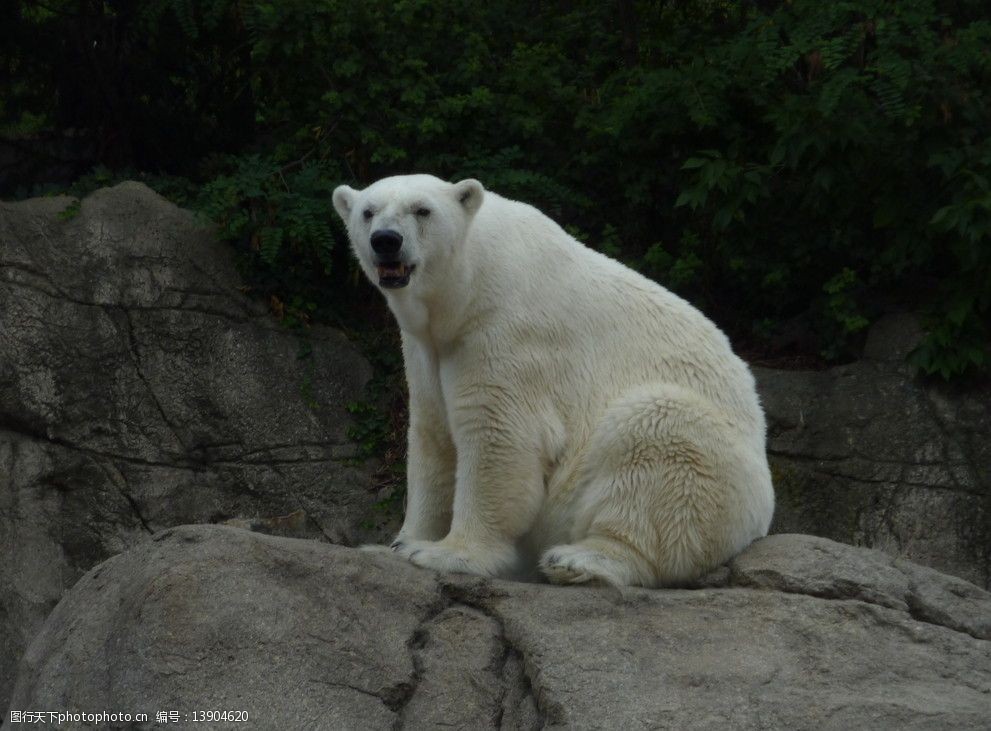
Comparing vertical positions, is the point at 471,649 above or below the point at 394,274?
below

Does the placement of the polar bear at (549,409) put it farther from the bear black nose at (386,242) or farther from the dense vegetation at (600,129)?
the dense vegetation at (600,129)

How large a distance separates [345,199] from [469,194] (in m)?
0.64

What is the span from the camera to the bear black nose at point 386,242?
16.5 feet

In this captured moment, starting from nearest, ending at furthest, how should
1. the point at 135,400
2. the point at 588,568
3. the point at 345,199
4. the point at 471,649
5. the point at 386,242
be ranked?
the point at 471,649 < the point at 588,568 < the point at 386,242 < the point at 345,199 < the point at 135,400

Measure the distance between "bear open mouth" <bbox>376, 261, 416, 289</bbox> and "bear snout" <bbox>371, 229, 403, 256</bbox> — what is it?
0.05 m

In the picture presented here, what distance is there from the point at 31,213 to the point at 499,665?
5670 millimetres

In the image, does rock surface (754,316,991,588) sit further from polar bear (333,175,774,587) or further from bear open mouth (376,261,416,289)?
bear open mouth (376,261,416,289)

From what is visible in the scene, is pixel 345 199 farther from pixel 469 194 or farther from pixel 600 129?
pixel 600 129

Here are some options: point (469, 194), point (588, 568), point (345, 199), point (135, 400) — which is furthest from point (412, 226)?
point (135, 400)

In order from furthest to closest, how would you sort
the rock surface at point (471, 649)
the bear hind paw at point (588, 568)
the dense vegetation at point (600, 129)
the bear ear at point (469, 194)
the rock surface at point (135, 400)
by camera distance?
the rock surface at point (135, 400) < the dense vegetation at point (600, 129) < the bear ear at point (469, 194) < the bear hind paw at point (588, 568) < the rock surface at point (471, 649)

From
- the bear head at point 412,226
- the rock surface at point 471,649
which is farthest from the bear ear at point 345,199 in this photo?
the rock surface at point 471,649

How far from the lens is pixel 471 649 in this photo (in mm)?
4512

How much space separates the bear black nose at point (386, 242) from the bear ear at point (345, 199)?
540 mm

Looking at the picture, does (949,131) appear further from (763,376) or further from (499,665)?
(499,665)
